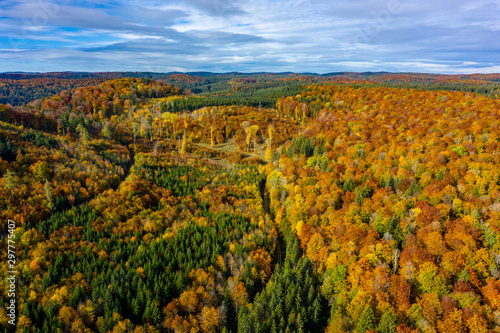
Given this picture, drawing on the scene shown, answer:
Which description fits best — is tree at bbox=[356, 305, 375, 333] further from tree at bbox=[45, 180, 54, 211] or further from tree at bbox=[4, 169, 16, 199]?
tree at bbox=[4, 169, 16, 199]

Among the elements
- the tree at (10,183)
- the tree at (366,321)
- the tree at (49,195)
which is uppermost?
the tree at (10,183)

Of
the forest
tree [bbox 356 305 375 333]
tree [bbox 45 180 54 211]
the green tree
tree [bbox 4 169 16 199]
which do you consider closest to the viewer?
the green tree

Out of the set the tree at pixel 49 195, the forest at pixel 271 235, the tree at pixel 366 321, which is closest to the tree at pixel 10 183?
the forest at pixel 271 235

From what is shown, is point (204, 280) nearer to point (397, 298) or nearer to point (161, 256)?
point (161, 256)

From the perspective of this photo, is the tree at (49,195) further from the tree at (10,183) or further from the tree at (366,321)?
the tree at (366,321)

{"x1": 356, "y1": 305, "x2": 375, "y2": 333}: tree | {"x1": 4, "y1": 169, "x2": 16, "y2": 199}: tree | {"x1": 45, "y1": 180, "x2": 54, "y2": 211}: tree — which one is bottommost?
{"x1": 356, "y1": 305, "x2": 375, "y2": 333}: tree

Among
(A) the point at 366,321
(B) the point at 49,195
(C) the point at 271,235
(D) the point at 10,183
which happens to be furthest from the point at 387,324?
(D) the point at 10,183

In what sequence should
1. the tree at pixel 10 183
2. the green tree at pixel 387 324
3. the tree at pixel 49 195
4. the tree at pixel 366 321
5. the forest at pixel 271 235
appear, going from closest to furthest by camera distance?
the green tree at pixel 387 324, the tree at pixel 366 321, the forest at pixel 271 235, the tree at pixel 10 183, the tree at pixel 49 195

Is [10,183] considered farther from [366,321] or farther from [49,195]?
[366,321]

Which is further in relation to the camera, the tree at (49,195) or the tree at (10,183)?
the tree at (49,195)

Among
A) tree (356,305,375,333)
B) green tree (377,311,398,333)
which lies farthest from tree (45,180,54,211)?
green tree (377,311,398,333)

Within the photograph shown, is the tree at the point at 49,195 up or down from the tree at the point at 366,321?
up
